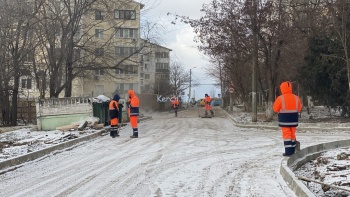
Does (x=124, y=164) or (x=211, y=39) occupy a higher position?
(x=211, y=39)

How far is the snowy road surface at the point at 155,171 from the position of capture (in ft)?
24.4

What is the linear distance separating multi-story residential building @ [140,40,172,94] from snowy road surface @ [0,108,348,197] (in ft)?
54.6

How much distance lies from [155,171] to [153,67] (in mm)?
95695

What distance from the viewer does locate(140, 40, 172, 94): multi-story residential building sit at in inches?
1190

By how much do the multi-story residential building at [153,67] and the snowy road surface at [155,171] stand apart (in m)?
16.6

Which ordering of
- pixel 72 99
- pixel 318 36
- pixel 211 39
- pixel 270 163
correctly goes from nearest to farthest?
pixel 270 163 → pixel 72 99 → pixel 318 36 → pixel 211 39

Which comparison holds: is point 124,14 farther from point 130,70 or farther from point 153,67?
point 153,67

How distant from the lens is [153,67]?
342ft

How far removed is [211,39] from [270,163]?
15407mm

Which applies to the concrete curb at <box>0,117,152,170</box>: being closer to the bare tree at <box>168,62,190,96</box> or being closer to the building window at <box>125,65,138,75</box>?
the building window at <box>125,65,138,75</box>

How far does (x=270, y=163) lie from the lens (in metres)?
10.0

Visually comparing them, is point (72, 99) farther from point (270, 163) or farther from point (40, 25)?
point (270, 163)

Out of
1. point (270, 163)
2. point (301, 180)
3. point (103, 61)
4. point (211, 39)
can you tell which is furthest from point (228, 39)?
point (301, 180)

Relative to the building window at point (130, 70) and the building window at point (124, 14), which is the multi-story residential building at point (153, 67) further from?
the building window at point (124, 14)
